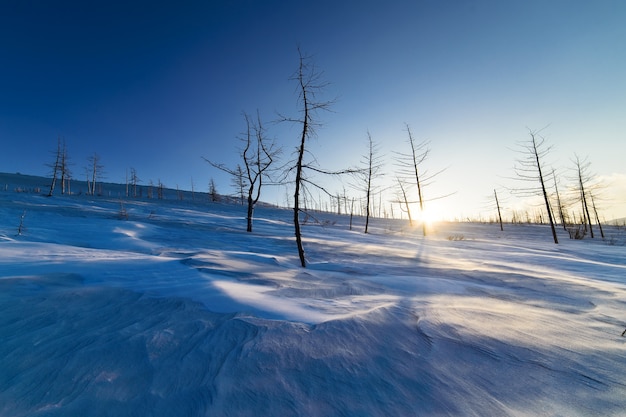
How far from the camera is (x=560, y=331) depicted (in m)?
2.17

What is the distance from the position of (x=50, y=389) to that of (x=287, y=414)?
1233mm

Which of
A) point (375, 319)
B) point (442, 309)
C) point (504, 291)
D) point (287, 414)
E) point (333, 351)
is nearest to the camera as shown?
point (287, 414)

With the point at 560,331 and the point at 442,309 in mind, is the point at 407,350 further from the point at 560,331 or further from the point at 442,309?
the point at 560,331

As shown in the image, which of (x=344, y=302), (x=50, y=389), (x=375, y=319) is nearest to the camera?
(x=50, y=389)

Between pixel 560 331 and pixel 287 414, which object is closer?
pixel 287 414

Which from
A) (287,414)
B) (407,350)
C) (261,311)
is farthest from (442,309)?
(287,414)

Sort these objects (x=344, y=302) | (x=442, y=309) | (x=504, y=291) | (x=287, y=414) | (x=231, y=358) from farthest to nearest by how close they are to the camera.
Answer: (x=504, y=291), (x=344, y=302), (x=442, y=309), (x=231, y=358), (x=287, y=414)

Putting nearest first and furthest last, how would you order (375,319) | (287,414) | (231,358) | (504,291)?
(287,414) < (231,358) < (375,319) < (504,291)

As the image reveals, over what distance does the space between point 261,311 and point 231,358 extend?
70cm

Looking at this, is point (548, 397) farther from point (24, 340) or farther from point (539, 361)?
point (24, 340)

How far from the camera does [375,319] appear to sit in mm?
2156

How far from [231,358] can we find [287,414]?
1.76ft

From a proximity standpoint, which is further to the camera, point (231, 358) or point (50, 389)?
point (231, 358)

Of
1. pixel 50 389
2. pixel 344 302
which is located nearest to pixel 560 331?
pixel 344 302
